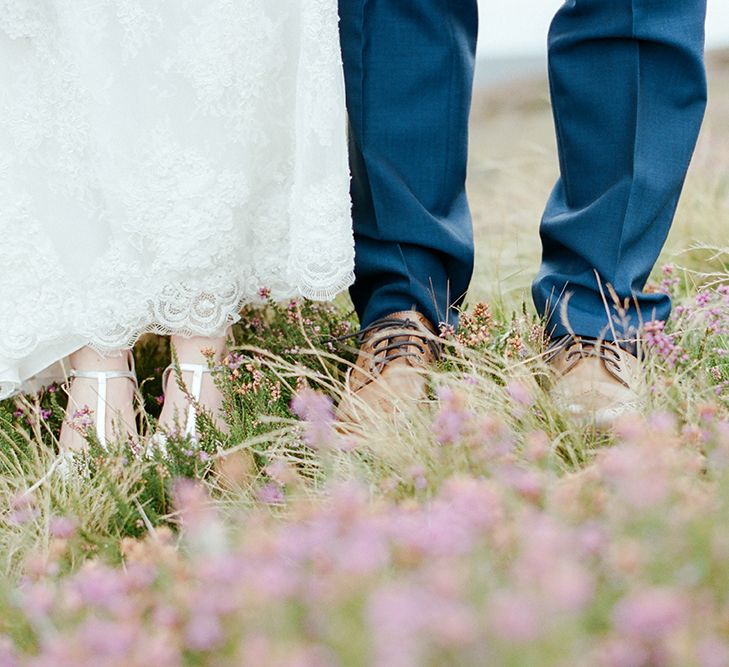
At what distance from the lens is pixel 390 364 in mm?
1632

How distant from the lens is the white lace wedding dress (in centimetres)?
143

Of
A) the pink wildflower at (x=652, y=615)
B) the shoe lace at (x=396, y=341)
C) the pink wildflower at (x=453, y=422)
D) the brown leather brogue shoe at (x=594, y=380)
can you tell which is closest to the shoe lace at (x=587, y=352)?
the brown leather brogue shoe at (x=594, y=380)

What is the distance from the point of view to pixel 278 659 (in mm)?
545

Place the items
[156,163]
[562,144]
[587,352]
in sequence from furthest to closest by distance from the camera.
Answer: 1. [562,144]
2. [587,352]
3. [156,163]

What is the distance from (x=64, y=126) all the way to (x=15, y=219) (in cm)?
18

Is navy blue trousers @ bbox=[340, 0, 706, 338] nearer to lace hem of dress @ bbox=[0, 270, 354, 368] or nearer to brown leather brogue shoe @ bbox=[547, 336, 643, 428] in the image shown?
brown leather brogue shoe @ bbox=[547, 336, 643, 428]

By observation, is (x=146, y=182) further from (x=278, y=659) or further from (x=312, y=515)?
(x=278, y=659)

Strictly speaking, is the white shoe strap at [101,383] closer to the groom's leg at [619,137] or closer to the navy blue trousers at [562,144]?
the navy blue trousers at [562,144]

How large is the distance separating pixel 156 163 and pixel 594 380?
796mm

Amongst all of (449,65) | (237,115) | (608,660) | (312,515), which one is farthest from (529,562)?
(449,65)

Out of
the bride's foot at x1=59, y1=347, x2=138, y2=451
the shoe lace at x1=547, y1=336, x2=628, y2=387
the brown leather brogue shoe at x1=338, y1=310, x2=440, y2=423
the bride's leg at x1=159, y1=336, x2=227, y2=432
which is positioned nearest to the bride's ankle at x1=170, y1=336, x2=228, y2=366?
the bride's leg at x1=159, y1=336, x2=227, y2=432

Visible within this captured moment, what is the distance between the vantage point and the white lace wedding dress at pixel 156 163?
1.43 metres

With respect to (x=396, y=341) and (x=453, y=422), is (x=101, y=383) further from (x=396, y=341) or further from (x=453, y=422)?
(x=453, y=422)

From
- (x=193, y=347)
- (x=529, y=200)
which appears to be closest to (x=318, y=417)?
(x=193, y=347)
